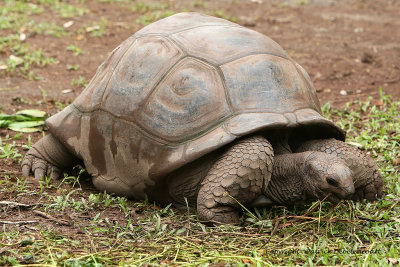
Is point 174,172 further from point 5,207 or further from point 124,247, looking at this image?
point 5,207

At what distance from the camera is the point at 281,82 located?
3.67m

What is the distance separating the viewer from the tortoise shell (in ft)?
11.4

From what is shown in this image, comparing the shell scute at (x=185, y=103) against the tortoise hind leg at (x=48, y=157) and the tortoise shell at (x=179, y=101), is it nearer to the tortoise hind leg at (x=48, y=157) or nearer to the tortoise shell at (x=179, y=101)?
the tortoise shell at (x=179, y=101)

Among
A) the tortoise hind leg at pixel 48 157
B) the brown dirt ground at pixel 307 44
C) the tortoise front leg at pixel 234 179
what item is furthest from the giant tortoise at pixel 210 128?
the brown dirt ground at pixel 307 44

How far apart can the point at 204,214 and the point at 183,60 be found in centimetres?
102

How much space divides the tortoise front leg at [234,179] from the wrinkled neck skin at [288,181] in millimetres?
204

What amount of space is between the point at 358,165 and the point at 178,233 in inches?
51.3

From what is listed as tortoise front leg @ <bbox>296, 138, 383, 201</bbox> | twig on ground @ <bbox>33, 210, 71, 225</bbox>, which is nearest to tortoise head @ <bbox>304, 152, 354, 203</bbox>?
tortoise front leg @ <bbox>296, 138, 383, 201</bbox>

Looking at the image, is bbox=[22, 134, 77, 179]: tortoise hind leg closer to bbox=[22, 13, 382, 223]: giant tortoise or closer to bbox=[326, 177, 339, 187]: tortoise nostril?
bbox=[22, 13, 382, 223]: giant tortoise

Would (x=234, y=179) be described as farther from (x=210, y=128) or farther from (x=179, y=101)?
(x=179, y=101)

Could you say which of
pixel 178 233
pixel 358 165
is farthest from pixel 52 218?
pixel 358 165

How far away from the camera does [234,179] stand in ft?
11.0

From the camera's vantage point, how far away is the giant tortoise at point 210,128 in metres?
3.40

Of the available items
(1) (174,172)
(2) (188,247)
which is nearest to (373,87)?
(1) (174,172)
